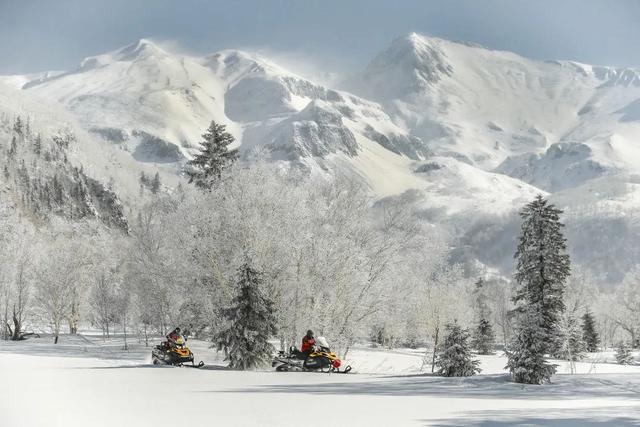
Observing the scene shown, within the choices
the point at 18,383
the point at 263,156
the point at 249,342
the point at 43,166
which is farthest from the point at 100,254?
the point at 43,166

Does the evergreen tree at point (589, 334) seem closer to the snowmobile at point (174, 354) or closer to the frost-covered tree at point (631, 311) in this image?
the frost-covered tree at point (631, 311)

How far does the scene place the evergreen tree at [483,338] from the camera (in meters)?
71.1

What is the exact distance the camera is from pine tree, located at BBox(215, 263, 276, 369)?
24109mm

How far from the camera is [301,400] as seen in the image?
45.4 feet

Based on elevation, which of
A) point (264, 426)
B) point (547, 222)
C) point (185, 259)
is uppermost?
point (547, 222)

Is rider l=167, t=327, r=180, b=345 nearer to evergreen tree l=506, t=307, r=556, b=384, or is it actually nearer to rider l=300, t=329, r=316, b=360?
rider l=300, t=329, r=316, b=360

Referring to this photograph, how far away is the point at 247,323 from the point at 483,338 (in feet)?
177

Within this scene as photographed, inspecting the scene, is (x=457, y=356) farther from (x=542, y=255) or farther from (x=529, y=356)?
(x=542, y=255)

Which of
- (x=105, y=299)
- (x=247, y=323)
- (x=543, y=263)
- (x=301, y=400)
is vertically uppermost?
(x=543, y=263)

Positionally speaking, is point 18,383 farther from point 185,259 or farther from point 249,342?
point 185,259

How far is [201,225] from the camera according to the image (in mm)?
29500

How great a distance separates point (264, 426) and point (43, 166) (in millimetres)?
200970

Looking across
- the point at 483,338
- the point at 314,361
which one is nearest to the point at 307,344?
the point at 314,361

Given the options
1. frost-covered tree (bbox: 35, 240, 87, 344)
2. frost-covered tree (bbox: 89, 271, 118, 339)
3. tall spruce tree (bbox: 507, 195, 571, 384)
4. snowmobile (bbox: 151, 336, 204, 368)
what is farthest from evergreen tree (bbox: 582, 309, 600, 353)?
snowmobile (bbox: 151, 336, 204, 368)
